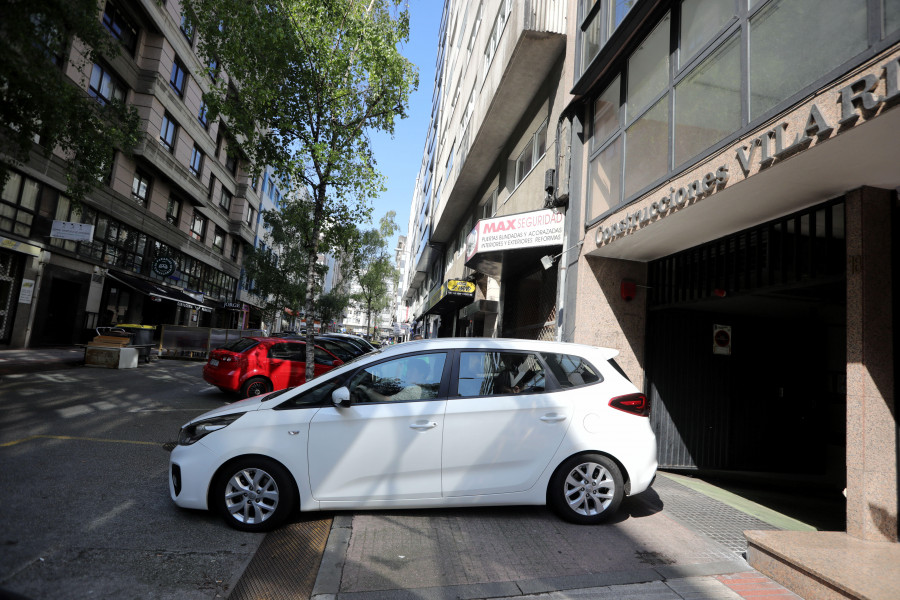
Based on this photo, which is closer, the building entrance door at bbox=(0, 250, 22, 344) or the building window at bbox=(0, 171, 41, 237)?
the building window at bbox=(0, 171, 41, 237)

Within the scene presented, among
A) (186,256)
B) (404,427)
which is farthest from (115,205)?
(404,427)

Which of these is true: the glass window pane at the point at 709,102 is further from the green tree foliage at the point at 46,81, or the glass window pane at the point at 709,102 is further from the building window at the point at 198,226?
the building window at the point at 198,226

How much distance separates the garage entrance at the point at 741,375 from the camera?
7.73 meters

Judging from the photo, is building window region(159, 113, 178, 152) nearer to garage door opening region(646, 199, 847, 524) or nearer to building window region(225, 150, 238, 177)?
building window region(225, 150, 238, 177)

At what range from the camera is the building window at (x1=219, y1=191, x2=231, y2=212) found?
33.5 metres

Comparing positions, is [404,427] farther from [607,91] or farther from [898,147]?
[607,91]

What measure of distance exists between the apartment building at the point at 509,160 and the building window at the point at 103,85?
13052 millimetres

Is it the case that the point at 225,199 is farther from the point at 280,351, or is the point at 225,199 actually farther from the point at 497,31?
the point at 280,351

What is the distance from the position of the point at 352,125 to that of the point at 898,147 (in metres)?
11.2

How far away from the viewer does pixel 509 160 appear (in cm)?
1495

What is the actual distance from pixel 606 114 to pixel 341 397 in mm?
7036

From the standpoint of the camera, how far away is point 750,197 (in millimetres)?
5117

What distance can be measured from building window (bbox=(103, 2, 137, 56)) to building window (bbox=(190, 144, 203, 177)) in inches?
273

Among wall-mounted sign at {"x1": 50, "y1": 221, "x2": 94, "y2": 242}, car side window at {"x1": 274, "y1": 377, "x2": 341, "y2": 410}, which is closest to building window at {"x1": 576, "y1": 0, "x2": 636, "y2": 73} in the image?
car side window at {"x1": 274, "y1": 377, "x2": 341, "y2": 410}
